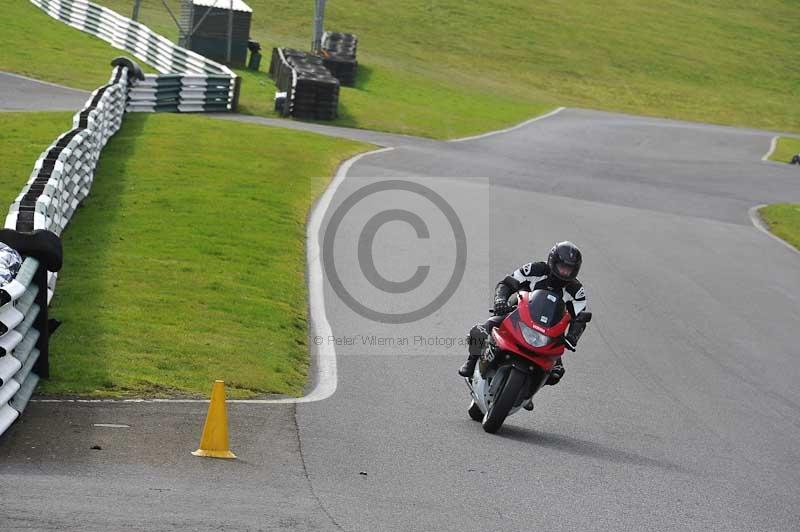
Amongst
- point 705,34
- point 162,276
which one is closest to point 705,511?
point 162,276

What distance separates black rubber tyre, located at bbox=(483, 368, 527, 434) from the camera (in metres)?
10.1

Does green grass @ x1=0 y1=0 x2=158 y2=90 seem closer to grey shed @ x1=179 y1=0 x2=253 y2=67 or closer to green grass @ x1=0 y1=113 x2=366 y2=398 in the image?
grey shed @ x1=179 y1=0 x2=253 y2=67

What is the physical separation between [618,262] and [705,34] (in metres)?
69.9

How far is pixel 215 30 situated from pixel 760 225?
26.8 m

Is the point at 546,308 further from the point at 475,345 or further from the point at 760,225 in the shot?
the point at 760,225

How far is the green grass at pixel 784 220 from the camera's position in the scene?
26969mm

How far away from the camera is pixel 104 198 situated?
20125 millimetres

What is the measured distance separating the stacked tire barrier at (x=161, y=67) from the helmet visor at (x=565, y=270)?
23.8 meters

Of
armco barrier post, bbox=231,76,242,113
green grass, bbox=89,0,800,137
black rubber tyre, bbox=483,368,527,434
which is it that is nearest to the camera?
black rubber tyre, bbox=483,368,527,434

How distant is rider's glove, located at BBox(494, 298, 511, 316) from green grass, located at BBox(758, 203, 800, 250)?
664 inches

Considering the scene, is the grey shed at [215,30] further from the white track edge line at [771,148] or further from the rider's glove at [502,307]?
the rider's glove at [502,307]

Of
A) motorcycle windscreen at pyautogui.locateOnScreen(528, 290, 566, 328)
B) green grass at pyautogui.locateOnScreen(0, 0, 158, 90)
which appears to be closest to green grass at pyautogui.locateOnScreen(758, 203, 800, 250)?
motorcycle windscreen at pyautogui.locateOnScreen(528, 290, 566, 328)

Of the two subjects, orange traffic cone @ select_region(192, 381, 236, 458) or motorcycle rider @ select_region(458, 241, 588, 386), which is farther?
motorcycle rider @ select_region(458, 241, 588, 386)

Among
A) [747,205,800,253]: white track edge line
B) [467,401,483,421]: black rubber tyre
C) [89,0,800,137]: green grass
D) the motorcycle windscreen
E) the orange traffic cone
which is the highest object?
the motorcycle windscreen
